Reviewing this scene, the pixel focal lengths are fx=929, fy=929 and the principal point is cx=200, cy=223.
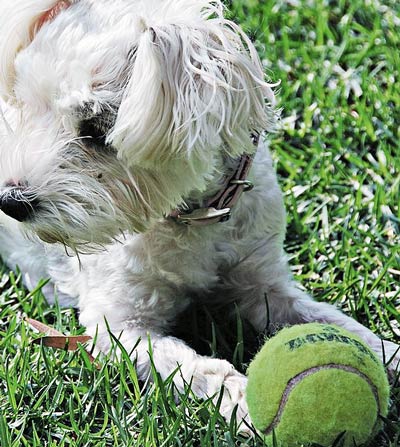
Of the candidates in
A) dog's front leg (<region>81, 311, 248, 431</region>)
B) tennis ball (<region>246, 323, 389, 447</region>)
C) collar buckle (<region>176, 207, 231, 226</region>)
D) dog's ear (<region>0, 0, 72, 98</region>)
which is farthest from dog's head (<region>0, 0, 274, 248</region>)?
tennis ball (<region>246, 323, 389, 447</region>)

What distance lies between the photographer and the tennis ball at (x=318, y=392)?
219cm

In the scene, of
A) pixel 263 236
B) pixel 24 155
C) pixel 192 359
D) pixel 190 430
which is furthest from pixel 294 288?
pixel 24 155

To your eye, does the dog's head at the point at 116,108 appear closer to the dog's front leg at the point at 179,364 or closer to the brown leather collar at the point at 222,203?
the brown leather collar at the point at 222,203

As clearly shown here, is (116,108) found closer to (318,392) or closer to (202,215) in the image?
(202,215)

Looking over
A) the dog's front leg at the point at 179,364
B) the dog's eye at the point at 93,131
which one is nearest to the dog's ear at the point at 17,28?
the dog's eye at the point at 93,131

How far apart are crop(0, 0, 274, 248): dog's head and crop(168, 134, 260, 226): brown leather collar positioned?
0.60ft

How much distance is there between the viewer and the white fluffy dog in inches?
89.5

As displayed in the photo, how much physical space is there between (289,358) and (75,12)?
3.55 ft

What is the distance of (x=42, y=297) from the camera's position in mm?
3227

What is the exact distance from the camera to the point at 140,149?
228 centimetres

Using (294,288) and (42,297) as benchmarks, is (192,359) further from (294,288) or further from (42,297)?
(42,297)

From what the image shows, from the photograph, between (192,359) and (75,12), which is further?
(192,359)

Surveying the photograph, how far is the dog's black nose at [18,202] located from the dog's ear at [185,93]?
0.26 metres

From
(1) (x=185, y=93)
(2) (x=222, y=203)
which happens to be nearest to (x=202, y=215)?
(2) (x=222, y=203)
